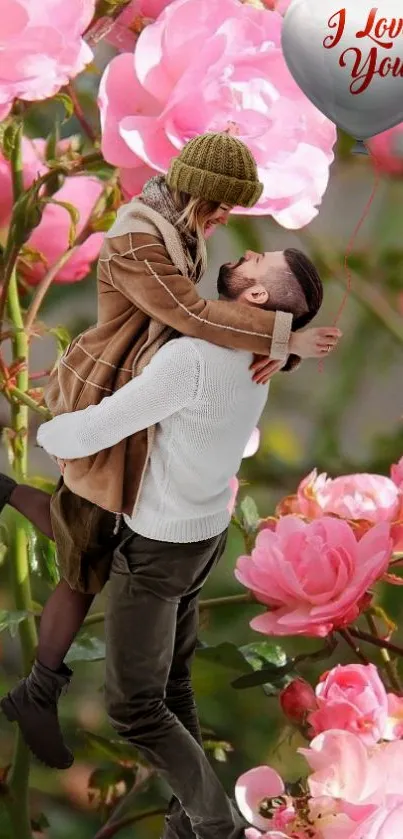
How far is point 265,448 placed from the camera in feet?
4.37

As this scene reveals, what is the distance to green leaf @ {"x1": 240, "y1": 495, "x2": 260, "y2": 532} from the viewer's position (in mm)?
1323

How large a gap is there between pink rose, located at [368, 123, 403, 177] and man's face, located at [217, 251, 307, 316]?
29 cm

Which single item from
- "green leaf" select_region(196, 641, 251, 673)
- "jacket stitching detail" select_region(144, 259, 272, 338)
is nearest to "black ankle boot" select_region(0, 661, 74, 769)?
"green leaf" select_region(196, 641, 251, 673)

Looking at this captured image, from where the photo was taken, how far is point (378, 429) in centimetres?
132

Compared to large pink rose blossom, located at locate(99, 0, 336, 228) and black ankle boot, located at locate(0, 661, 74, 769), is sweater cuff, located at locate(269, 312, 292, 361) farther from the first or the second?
black ankle boot, located at locate(0, 661, 74, 769)

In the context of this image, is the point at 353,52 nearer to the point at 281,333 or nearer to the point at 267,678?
the point at 281,333

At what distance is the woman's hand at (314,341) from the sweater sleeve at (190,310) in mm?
10

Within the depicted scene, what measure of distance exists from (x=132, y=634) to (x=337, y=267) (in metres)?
0.51

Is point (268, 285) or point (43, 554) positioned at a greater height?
point (268, 285)

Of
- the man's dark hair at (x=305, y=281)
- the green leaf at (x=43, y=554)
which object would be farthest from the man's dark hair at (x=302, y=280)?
the green leaf at (x=43, y=554)

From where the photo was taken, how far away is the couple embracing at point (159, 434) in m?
1.02

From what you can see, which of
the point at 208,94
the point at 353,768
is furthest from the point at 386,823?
the point at 208,94

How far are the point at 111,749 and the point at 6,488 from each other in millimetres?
406

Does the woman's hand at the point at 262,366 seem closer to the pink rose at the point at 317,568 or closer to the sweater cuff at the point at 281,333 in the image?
the sweater cuff at the point at 281,333
